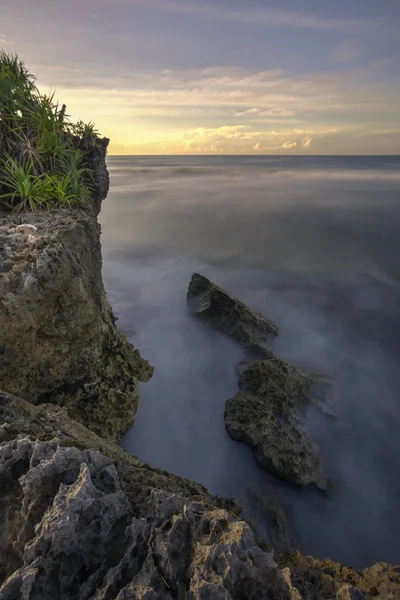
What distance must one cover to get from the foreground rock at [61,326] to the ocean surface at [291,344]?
4.02 feet

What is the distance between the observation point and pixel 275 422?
17.2 feet

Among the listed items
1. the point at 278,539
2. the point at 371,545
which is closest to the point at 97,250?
the point at 278,539

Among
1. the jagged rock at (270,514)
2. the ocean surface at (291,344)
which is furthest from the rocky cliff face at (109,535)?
the ocean surface at (291,344)

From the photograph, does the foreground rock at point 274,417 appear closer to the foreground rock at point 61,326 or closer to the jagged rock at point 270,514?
the jagged rock at point 270,514

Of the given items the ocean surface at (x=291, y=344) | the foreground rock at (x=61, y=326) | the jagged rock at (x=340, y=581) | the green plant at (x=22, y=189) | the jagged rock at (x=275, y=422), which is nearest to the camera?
the jagged rock at (x=340, y=581)

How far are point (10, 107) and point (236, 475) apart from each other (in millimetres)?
6673

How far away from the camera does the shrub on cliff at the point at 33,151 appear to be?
438cm

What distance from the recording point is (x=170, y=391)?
21.9 ft

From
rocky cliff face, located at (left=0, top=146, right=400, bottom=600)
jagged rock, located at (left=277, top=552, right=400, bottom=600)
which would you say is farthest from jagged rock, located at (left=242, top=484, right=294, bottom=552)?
jagged rock, located at (left=277, top=552, right=400, bottom=600)

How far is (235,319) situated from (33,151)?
5294mm

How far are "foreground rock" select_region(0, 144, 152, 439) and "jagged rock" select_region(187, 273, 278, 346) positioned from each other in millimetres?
3658

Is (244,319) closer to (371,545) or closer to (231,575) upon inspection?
(371,545)

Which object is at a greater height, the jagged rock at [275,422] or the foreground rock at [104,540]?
the foreground rock at [104,540]

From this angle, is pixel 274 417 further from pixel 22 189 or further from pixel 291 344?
pixel 22 189
